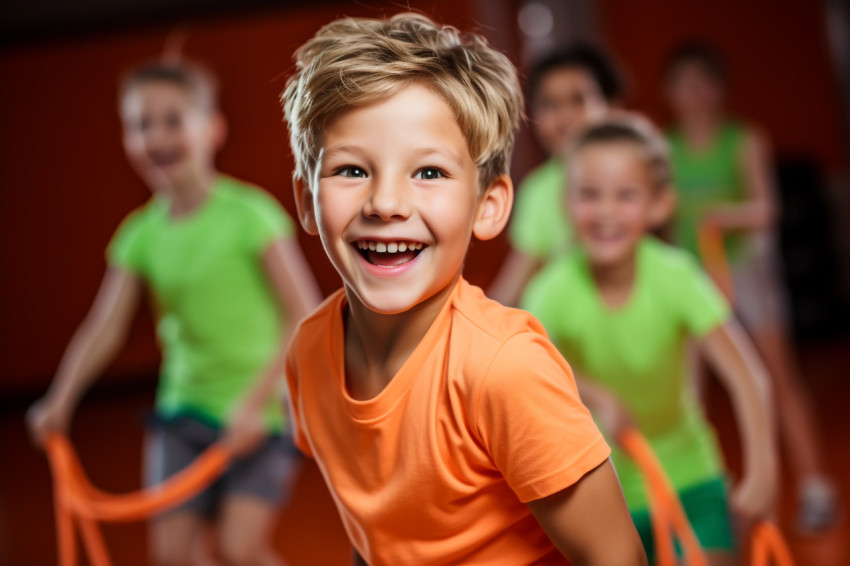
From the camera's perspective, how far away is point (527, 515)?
3.85ft

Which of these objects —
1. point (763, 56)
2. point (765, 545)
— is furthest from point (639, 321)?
point (763, 56)

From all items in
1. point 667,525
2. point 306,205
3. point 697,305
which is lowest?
point 667,525

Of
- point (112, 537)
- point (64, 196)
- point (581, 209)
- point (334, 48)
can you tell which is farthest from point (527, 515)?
point (64, 196)

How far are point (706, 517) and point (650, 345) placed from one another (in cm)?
38

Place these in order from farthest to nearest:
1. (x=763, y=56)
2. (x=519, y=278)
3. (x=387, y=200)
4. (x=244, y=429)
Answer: (x=763, y=56) → (x=519, y=278) → (x=244, y=429) → (x=387, y=200)

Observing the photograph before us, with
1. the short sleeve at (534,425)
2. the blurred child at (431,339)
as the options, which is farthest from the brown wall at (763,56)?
the short sleeve at (534,425)

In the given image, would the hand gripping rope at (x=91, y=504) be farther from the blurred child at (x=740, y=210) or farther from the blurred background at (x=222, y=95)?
the blurred background at (x=222, y=95)

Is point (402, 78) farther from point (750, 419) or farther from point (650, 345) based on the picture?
point (650, 345)

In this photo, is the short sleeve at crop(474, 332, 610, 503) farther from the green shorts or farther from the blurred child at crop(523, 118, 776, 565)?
the green shorts

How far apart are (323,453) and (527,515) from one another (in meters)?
0.25

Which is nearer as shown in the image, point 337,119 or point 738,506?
point 337,119

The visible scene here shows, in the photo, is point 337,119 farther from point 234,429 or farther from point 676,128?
point 676,128

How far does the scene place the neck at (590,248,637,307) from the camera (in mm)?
2354

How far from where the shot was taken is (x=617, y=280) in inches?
93.7
